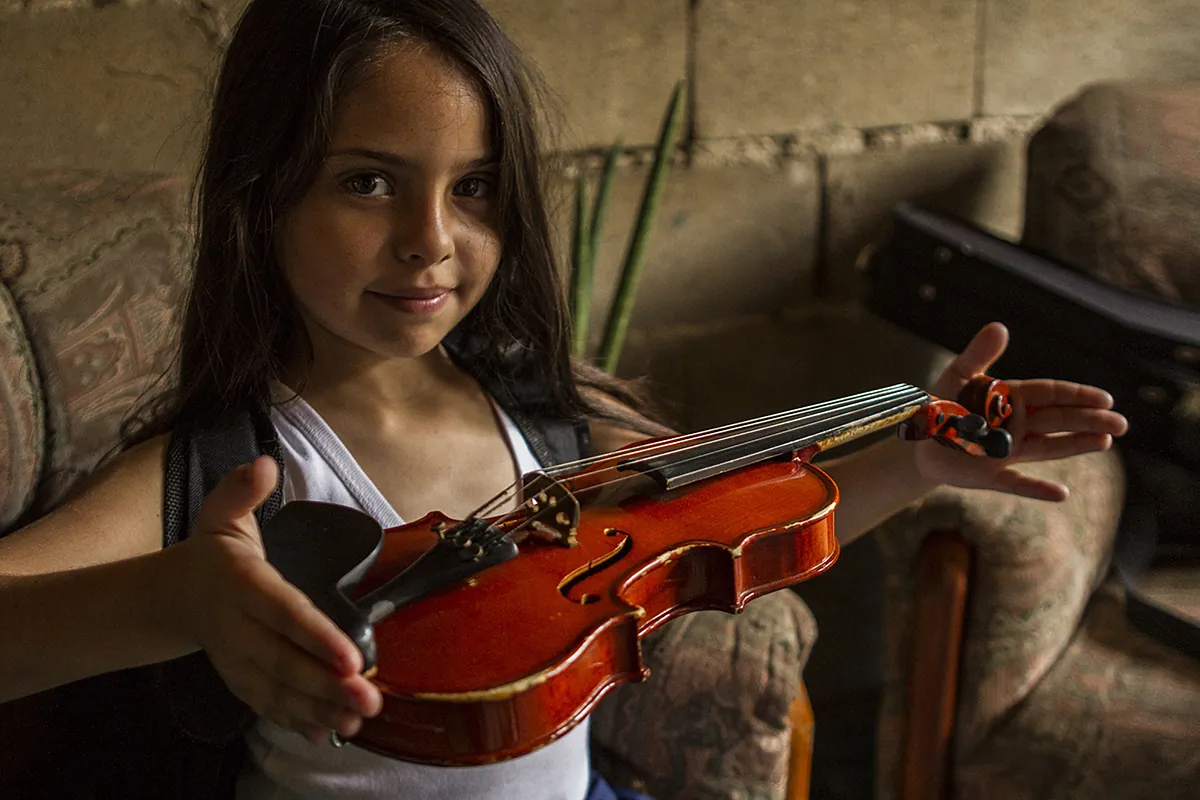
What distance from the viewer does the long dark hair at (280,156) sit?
0.84m

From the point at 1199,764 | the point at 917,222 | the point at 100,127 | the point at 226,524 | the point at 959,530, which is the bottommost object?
the point at 1199,764

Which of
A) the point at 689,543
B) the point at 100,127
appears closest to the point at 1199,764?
the point at 689,543

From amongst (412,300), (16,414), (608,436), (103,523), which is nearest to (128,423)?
(16,414)

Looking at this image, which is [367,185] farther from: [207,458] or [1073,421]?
[1073,421]

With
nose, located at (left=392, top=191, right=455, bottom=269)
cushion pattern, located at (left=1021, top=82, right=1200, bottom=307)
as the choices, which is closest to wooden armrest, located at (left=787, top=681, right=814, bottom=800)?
nose, located at (left=392, top=191, right=455, bottom=269)

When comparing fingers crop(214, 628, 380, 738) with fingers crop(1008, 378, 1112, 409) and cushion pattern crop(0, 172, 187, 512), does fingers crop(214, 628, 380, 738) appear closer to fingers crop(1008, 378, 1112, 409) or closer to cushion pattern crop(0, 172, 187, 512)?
cushion pattern crop(0, 172, 187, 512)

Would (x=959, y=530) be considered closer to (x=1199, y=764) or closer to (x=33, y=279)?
(x=1199, y=764)

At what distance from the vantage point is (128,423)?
996 millimetres

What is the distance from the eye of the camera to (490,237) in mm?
900

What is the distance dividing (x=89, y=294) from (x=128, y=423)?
179mm

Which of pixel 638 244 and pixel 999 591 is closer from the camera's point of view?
pixel 999 591

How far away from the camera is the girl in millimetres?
788

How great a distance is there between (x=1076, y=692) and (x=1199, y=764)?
0.48 ft

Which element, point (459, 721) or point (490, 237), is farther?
point (490, 237)
